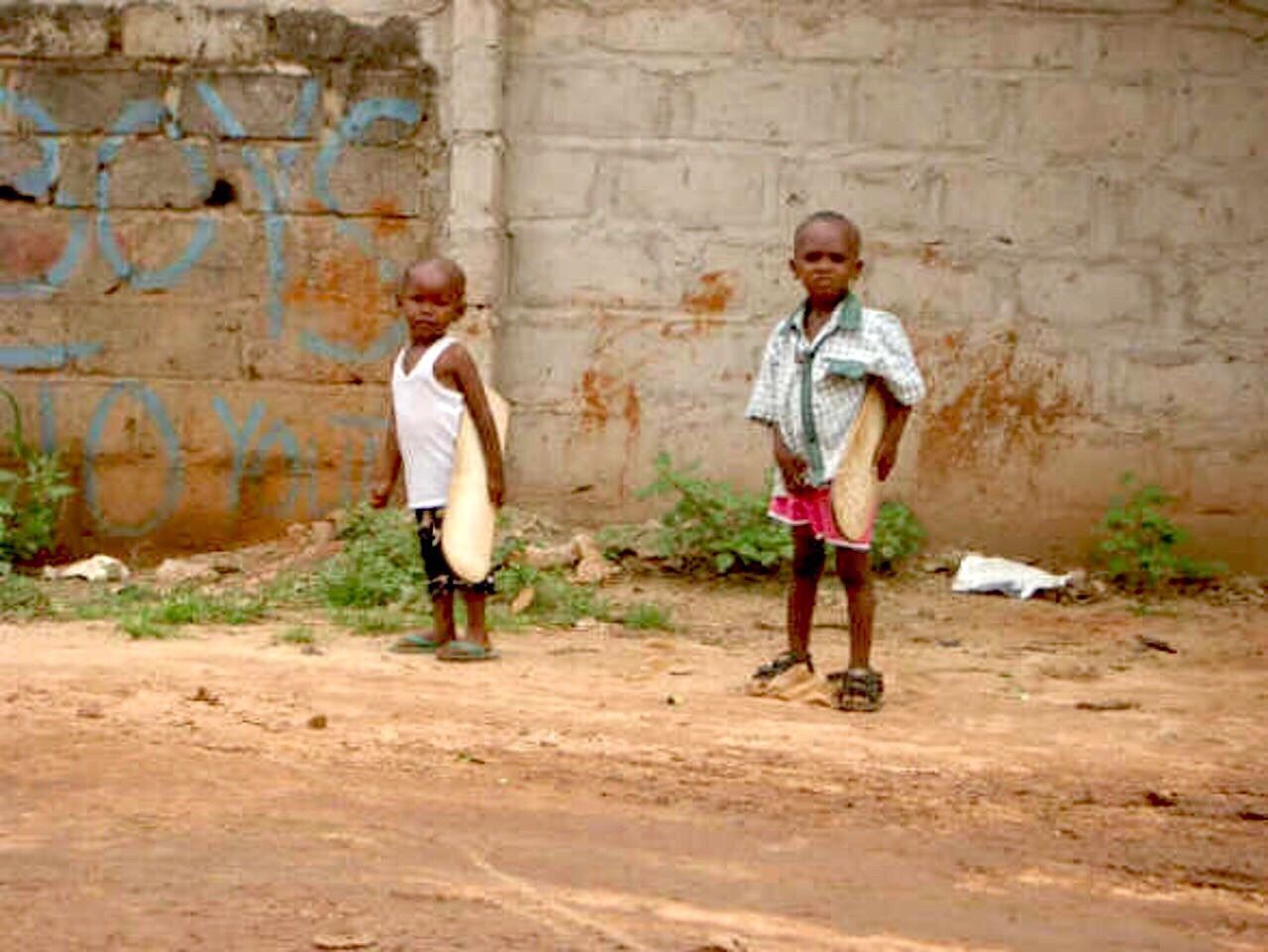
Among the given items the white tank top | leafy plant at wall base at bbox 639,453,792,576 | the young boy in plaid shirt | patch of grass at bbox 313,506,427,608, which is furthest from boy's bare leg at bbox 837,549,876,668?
leafy plant at wall base at bbox 639,453,792,576

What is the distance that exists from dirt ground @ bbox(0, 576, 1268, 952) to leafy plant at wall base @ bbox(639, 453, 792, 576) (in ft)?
3.54

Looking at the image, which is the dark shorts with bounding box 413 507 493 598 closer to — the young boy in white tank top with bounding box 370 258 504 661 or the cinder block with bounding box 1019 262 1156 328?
the young boy in white tank top with bounding box 370 258 504 661

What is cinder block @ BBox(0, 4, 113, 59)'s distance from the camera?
7176 millimetres

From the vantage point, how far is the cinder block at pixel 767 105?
7145 mm

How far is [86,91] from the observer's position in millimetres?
7203

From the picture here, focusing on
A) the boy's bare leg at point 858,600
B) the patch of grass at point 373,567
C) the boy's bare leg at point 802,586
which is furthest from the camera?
the patch of grass at point 373,567

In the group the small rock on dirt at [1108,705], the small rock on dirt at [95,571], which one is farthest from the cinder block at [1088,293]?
the small rock on dirt at [95,571]

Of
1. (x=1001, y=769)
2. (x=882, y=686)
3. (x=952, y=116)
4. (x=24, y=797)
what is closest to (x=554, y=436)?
(x=952, y=116)

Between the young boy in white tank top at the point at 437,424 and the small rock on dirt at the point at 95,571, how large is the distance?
6.60 ft

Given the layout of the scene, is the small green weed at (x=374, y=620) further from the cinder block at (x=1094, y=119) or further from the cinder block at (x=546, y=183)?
the cinder block at (x=1094, y=119)

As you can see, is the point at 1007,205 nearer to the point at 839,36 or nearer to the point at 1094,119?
the point at 1094,119

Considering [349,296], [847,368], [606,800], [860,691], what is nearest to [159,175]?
[349,296]

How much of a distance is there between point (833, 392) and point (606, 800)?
1.55 m

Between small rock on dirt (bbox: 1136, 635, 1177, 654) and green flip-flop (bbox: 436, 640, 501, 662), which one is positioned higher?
A: green flip-flop (bbox: 436, 640, 501, 662)
